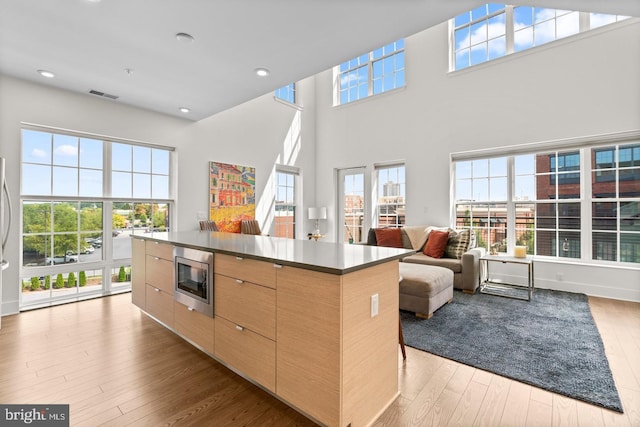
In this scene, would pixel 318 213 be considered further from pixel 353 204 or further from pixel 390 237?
pixel 390 237

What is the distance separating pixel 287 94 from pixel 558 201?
17.4ft

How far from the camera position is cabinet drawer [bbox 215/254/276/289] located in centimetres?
167

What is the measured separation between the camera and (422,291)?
10.2ft

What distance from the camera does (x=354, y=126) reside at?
6449 millimetres

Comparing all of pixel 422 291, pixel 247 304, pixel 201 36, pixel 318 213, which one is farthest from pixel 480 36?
pixel 247 304

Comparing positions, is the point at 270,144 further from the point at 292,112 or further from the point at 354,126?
the point at 354,126

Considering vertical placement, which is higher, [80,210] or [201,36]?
[201,36]

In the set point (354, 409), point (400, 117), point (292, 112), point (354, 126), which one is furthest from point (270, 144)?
point (354, 409)

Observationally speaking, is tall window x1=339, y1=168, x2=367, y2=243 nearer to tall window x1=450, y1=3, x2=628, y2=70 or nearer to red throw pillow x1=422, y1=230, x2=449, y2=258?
red throw pillow x1=422, y1=230, x2=449, y2=258

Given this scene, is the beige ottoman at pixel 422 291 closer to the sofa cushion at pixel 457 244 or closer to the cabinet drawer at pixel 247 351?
the sofa cushion at pixel 457 244

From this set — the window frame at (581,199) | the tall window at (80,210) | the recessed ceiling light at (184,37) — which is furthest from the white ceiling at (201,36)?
the window frame at (581,199)

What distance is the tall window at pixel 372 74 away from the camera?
19.8ft

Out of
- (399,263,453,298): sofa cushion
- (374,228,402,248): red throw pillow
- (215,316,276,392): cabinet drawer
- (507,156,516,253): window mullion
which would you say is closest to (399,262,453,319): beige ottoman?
(399,263,453,298): sofa cushion

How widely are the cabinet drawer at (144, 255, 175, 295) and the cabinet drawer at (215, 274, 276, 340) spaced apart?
772 millimetres
